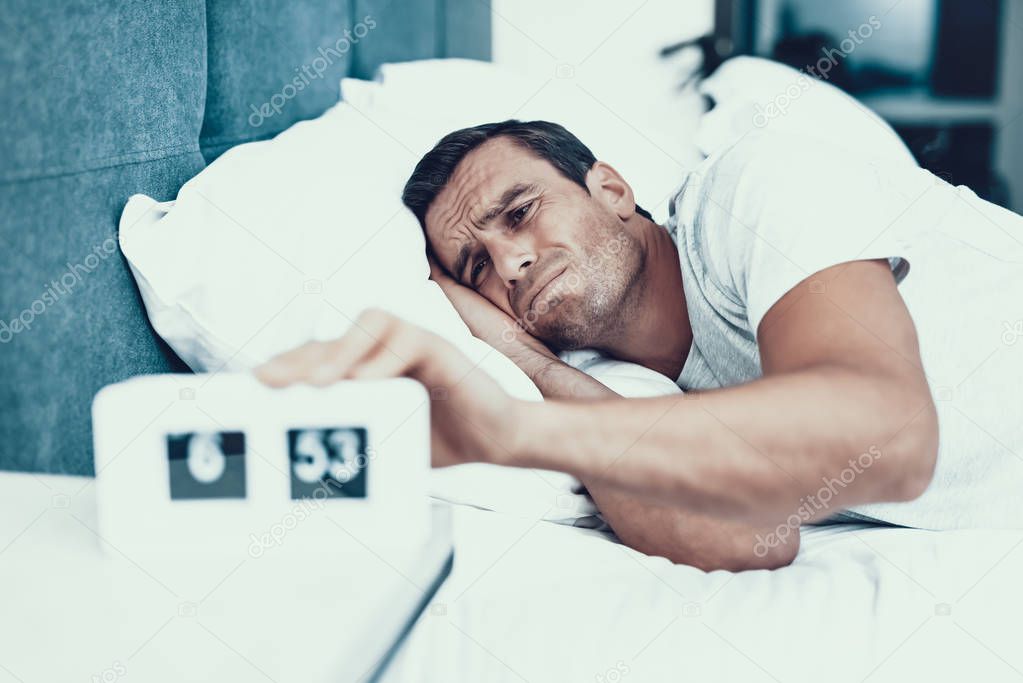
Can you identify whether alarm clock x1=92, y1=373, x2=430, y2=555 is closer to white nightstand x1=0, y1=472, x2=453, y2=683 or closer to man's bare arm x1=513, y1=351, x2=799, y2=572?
white nightstand x1=0, y1=472, x2=453, y2=683

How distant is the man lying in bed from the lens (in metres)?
0.59

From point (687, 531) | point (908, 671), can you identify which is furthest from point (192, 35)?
point (908, 671)

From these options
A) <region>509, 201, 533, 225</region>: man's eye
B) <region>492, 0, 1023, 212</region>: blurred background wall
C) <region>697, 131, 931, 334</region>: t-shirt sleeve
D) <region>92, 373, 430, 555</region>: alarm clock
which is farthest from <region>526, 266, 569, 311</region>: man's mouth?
<region>492, 0, 1023, 212</region>: blurred background wall

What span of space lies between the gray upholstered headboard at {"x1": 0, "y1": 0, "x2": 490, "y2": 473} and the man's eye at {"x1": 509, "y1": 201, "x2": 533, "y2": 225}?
0.39 meters

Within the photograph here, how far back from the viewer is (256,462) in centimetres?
54

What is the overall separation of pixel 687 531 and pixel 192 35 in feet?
2.49

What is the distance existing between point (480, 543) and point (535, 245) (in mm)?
447

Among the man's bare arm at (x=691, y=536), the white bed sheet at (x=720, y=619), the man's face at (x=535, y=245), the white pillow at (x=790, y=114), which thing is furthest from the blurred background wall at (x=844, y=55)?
the white bed sheet at (x=720, y=619)

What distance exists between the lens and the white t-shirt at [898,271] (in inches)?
32.3

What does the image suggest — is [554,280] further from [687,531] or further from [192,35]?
[192,35]

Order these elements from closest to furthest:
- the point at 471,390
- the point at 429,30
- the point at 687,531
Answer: the point at 471,390 → the point at 687,531 → the point at 429,30

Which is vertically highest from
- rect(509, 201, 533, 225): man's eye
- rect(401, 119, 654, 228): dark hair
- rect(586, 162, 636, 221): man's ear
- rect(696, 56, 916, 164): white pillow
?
rect(401, 119, 654, 228): dark hair

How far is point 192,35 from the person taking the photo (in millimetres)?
1005

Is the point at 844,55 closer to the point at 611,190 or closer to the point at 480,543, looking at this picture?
the point at 611,190
